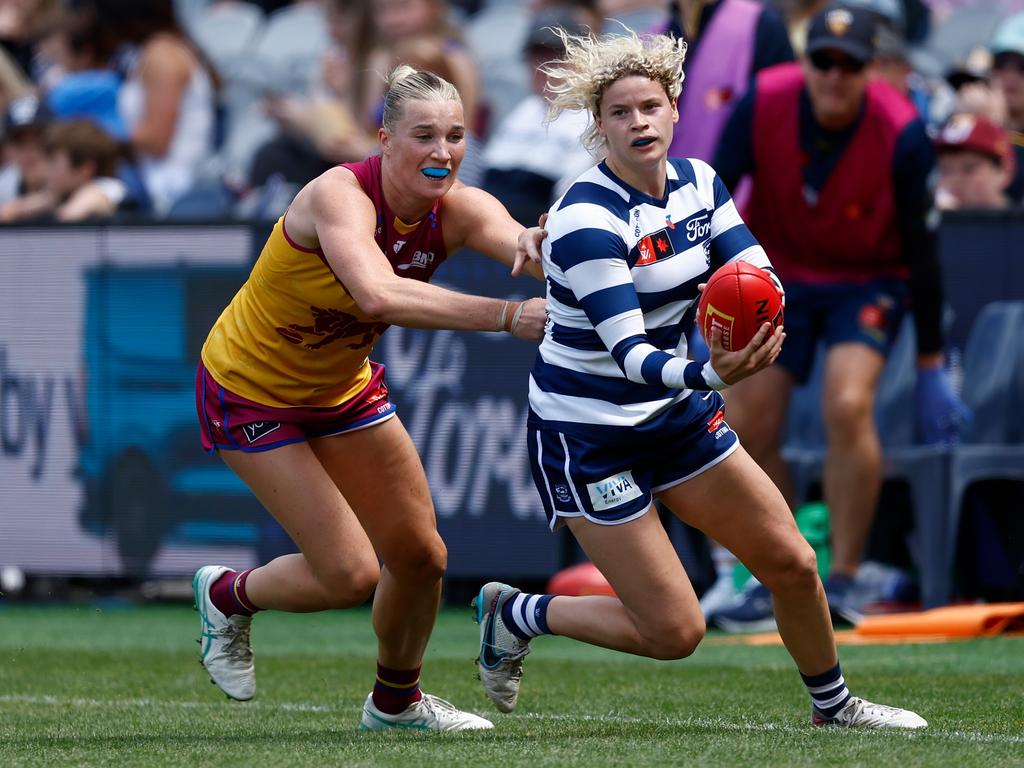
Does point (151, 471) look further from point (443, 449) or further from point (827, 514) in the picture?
Answer: point (827, 514)

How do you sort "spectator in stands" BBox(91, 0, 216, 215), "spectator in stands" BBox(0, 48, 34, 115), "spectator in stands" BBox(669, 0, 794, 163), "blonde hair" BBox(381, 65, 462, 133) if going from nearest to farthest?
"blonde hair" BBox(381, 65, 462, 133) → "spectator in stands" BBox(669, 0, 794, 163) → "spectator in stands" BBox(91, 0, 216, 215) → "spectator in stands" BBox(0, 48, 34, 115)

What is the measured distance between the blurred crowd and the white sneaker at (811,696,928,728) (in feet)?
12.7

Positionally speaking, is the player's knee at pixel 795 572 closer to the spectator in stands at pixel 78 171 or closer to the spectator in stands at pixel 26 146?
the spectator in stands at pixel 78 171

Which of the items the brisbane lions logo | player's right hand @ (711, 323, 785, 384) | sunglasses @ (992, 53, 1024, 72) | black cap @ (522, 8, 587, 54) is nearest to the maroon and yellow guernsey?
the brisbane lions logo

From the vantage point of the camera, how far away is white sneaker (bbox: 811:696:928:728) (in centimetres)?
521

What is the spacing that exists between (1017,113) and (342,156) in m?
4.00

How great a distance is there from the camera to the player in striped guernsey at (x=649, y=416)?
5066mm

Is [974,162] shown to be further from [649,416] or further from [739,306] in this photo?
[739,306]

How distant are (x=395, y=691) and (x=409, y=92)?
190 cm

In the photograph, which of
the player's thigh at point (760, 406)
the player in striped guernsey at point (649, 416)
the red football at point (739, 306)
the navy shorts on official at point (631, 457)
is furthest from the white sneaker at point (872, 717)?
the player's thigh at point (760, 406)

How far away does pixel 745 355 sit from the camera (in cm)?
458

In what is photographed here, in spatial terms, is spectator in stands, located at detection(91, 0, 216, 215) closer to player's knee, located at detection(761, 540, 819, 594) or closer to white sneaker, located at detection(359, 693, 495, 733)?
white sneaker, located at detection(359, 693, 495, 733)

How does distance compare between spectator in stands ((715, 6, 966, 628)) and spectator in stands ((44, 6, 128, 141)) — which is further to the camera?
spectator in stands ((44, 6, 128, 141))

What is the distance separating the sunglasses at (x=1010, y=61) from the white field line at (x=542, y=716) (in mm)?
5905
